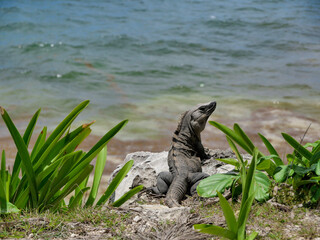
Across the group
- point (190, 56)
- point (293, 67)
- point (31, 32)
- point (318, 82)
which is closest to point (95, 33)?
point (31, 32)

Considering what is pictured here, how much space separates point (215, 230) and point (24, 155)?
152 centimetres

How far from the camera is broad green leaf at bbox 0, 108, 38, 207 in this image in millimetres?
3182

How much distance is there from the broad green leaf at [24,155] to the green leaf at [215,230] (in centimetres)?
138

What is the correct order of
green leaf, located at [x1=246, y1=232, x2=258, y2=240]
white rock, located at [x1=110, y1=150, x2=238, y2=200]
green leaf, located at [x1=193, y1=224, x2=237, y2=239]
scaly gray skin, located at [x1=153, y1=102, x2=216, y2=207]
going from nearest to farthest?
1. green leaf, located at [x1=193, y1=224, x2=237, y2=239]
2. green leaf, located at [x1=246, y1=232, x2=258, y2=240]
3. scaly gray skin, located at [x1=153, y1=102, x2=216, y2=207]
4. white rock, located at [x1=110, y1=150, x2=238, y2=200]

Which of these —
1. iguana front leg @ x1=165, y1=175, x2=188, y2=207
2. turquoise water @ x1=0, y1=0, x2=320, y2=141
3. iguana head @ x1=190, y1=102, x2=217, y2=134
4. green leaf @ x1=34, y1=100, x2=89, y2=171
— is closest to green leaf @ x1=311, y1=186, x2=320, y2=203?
iguana front leg @ x1=165, y1=175, x2=188, y2=207

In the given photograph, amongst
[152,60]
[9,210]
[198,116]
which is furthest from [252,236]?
[152,60]

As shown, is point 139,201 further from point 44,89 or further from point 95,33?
point 95,33

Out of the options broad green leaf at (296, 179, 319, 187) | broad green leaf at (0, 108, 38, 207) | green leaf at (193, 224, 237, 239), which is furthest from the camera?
broad green leaf at (296, 179, 319, 187)

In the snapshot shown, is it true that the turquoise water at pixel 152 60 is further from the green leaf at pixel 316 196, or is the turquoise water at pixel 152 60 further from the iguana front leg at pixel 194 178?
the green leaf at pixel 316 196

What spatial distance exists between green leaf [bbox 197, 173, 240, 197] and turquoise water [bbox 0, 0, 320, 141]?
443 cm

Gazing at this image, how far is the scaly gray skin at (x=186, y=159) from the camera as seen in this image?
4270 millimetres

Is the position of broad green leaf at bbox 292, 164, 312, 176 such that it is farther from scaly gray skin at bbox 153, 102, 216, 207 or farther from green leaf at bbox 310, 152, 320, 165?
scaly gray skin at bbox 153, 102, 216, 207

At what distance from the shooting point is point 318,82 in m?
11.2

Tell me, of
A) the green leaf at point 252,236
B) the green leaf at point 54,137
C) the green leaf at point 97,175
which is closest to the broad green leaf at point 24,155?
the green leaf at point 54,137
